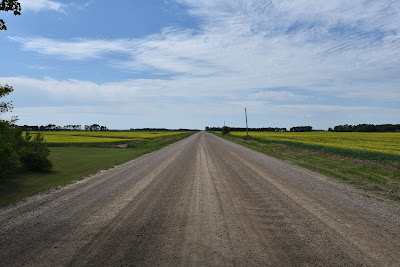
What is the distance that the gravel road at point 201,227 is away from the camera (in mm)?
4543


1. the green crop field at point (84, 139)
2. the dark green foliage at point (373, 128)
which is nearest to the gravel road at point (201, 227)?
the green crop field at point (84, 139)

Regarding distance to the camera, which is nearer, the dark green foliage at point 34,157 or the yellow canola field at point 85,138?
the dark green foliage at point 34,157

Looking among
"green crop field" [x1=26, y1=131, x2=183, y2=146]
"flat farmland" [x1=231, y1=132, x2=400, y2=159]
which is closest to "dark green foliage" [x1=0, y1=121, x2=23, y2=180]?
"green crop field" [x1=26, y1=131, x2=183, y2=146]

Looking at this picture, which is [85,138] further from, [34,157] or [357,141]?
[357,141]

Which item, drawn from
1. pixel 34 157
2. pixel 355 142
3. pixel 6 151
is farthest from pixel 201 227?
pixel 355 142

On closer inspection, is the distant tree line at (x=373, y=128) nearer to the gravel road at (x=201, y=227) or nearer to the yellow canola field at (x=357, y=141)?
the yellow canola field at (x=357, y=141)

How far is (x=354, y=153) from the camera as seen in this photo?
24453 millimetres

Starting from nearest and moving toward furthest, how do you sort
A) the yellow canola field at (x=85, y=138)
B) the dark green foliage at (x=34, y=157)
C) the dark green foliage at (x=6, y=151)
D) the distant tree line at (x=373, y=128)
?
the dark green foliage at (x=6, y=151) → the dark green foliage at (x=34, y=157) → the yellow canola field at (x=85, y=138) → the distant tree line at (x=373, y=128)

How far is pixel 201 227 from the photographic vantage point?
598cm

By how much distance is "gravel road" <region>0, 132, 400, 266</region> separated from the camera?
454cm

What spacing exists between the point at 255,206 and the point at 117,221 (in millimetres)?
3792

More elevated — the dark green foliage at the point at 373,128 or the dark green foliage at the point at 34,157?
the dark green foliage at the point at 373,128

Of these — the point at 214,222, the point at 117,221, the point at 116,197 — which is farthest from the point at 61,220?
the point at 214,222

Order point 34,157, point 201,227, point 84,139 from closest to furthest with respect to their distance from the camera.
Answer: point 201,227 → point 34,157 → point 84,139
